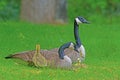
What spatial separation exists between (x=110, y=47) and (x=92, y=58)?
1.96m

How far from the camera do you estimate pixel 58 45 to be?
15.7 meters

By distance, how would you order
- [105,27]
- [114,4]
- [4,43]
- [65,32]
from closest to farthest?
[4,43], [65,32], [105,27], [114,4]

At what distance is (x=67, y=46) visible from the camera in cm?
1234

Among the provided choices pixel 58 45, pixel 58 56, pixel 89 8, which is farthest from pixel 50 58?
pixel 89 8

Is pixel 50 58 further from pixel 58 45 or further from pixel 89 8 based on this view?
pixel 89 8

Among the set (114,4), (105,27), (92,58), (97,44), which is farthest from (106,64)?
(114,4)

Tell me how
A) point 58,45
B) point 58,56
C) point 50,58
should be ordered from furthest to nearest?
1. point 58,45
2. point 58,56
3. point 50,58

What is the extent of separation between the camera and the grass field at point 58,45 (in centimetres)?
1142

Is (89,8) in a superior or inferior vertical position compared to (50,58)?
superior

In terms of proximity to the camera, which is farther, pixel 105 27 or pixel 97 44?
pixel 105 27

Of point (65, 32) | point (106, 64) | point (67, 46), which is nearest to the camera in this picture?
point (67, 46)

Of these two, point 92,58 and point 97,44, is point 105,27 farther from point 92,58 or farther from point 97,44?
point 92,58

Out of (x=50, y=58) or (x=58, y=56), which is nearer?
(x=50, y=58)

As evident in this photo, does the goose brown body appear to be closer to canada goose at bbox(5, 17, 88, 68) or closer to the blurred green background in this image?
canada goose at bbox(5, 17, 88, 68)
